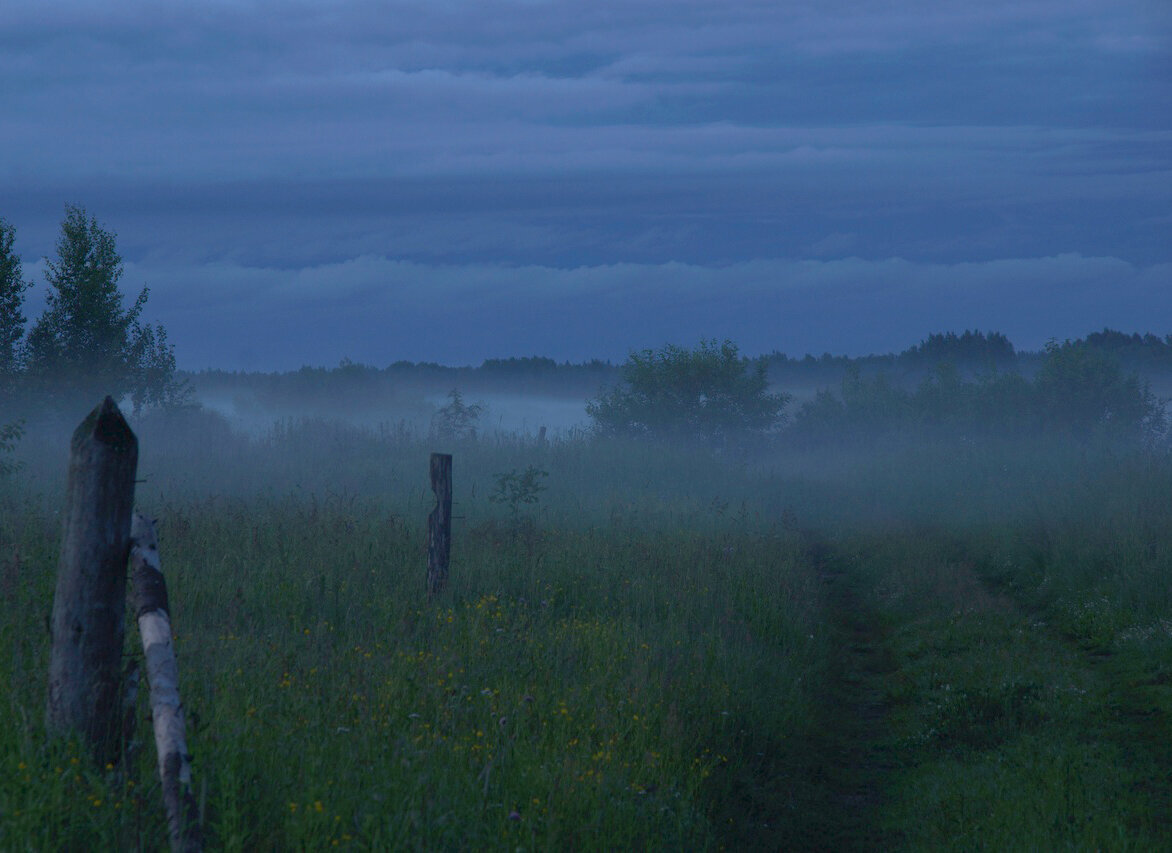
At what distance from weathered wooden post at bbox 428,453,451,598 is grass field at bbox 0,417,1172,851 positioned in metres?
0.21

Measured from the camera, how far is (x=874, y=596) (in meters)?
14.1

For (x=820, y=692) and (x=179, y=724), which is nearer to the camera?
(x=179, y=724)

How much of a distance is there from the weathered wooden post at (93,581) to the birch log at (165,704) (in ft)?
0.49

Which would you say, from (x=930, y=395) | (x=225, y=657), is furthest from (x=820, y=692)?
(x=930, y=395)

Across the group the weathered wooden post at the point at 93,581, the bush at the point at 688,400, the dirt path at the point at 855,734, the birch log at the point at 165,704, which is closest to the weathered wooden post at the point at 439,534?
the dirt path at the point at 855,734

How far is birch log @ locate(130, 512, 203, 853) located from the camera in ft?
12.4

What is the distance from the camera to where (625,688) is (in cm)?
732

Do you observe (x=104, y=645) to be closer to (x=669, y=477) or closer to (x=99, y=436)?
(x=99, y=436)

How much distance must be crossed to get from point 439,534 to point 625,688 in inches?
161

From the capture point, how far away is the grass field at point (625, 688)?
16.0 feet

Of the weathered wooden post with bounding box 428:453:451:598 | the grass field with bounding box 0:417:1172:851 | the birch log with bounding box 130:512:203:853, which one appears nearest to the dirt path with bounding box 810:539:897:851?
the grass field with bounding box 0:417:1172:851

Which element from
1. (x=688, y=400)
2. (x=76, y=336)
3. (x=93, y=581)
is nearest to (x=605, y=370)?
(x=688, y=400)

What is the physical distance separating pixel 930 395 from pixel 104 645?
52.9 m

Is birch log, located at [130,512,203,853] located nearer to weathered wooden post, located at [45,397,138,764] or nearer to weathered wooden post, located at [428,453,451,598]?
weathered wooden post, located at [45,397,138,764]
